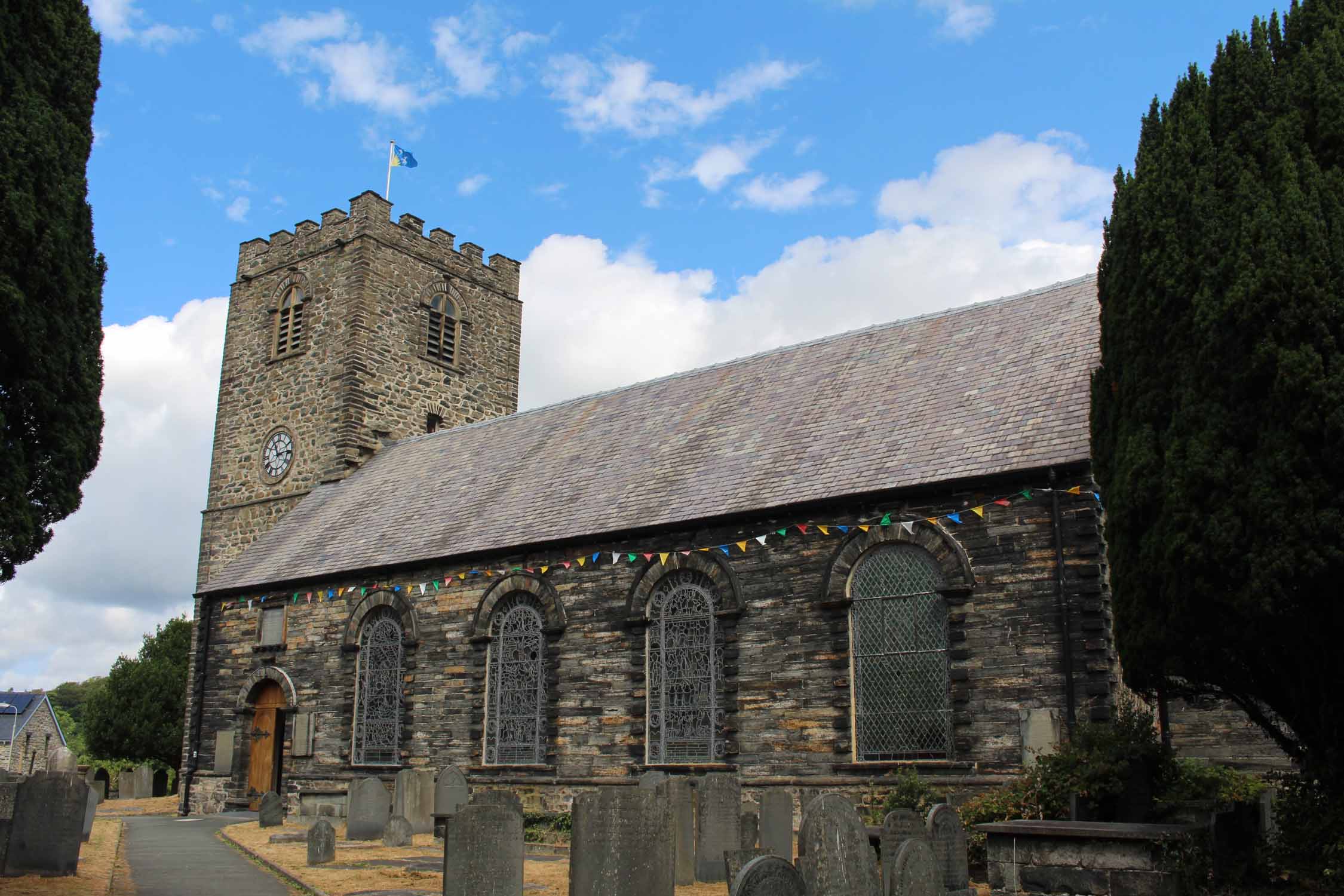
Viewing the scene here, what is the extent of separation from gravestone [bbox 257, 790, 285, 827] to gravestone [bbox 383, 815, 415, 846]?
595 centimetres

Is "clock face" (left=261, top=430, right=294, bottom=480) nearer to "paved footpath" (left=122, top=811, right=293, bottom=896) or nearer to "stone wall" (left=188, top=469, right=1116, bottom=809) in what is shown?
"stone wall" (left=188, top=469, right=1116, bottom=809)

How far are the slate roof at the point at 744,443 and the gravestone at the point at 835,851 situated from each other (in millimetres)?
8093

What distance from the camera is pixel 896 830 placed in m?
11.2

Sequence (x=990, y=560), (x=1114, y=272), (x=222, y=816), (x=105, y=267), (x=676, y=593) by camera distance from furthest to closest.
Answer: (x=222, y=816) < (x=676, y=593) < (x=990, y=560) < (x=105, y=267) < (x=1114, y=272)

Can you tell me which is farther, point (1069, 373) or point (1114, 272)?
point (1069, 373)

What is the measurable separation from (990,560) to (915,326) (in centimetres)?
782

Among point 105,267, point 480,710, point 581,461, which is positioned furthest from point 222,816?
point 105,267

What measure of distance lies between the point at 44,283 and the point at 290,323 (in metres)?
22.6

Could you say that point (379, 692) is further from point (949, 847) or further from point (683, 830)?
point (949, 847)

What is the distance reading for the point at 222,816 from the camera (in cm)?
2495

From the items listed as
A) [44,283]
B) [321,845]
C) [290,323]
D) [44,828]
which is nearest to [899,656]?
[321,845]

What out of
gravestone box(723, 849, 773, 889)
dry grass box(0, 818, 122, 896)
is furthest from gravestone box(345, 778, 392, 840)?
gravestone box(723, 849, 773, 889)

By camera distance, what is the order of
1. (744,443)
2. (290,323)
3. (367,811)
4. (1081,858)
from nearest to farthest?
1. (1081,858)
2. (367,811)
3. (744,443)
4. (290,323)

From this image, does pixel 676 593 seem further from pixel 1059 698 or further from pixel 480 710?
pixel 1059 698
